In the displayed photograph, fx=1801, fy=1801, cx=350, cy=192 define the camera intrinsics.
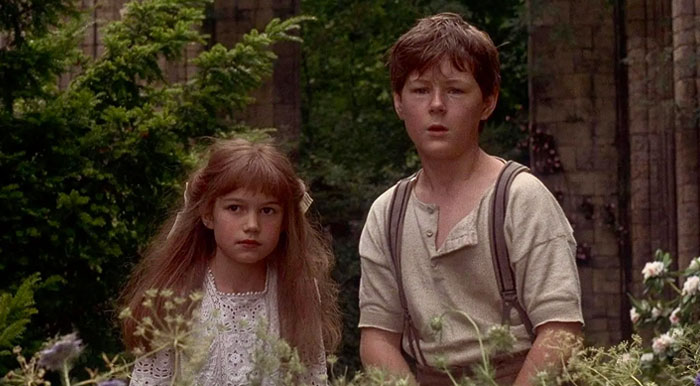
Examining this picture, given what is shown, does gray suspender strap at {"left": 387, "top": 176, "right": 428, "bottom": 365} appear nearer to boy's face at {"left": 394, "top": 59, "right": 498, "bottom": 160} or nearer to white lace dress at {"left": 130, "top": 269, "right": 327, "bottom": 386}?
boy's face at {"left": 394, "top": 59, "right": 498, "bottom": 160}

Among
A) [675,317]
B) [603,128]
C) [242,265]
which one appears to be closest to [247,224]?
[242,265]

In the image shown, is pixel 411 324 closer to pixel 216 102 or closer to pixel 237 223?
pixel 237 223

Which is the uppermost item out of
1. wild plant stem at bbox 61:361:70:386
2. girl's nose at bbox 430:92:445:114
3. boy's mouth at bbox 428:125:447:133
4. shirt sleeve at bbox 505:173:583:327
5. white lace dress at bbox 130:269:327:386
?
girl's nose at bbox 430:92:445:114

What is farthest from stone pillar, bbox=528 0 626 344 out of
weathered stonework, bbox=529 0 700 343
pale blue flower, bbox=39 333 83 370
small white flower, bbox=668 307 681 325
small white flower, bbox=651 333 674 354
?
pale blue flower, bbox=39 333 83 370

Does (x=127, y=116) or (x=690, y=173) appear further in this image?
(x=690, y=173)

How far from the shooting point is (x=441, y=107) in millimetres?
3865

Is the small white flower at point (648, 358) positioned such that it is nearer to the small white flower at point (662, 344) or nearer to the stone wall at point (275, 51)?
the small white flower at point (662, 344)

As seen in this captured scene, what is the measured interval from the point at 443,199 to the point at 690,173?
41.5 ft

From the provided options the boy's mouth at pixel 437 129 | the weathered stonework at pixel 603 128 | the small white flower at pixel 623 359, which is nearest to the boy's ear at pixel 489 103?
the boy's mouth at pixel 437 129

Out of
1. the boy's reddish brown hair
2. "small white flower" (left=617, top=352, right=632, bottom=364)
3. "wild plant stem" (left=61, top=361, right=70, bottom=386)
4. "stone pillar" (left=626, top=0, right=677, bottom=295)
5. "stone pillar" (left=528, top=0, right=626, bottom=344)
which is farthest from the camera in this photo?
"stone pillar" (left=528, top=0, right=626, bottom=344)

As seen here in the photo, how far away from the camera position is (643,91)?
59.8 feet

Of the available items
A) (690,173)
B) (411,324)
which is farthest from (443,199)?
(690,173)

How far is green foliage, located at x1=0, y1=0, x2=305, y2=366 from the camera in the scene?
946 cm

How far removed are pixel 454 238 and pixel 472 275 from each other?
91mm
